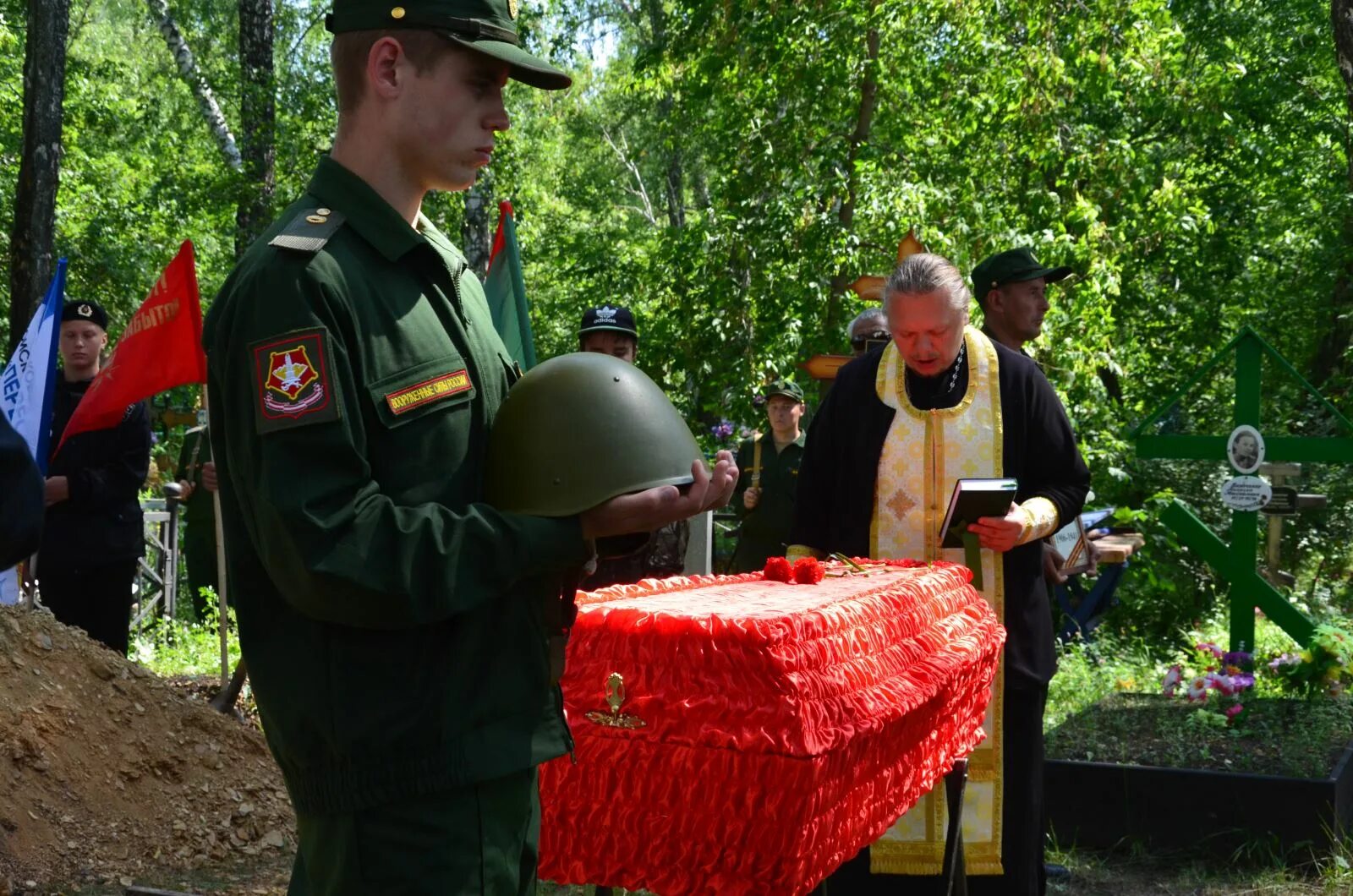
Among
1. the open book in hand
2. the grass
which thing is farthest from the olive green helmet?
the grass

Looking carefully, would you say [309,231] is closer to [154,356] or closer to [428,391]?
[428,391]

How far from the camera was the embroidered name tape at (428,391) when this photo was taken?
1.99m

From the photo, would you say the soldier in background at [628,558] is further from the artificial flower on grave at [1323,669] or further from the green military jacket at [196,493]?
the green military jacket at [196,493]

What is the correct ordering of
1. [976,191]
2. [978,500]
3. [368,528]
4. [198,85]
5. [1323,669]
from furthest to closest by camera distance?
1. [198,85]
2. [976,191]
3. [1323,669]
4. [978,500]
5. [368,528]

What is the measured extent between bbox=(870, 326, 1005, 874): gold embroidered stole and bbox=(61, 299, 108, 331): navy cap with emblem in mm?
4484

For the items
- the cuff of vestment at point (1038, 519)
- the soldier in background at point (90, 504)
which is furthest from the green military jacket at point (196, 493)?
the cuff of vestment at point (1038, 519)

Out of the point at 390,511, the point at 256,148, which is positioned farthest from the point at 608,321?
the point at 256,148

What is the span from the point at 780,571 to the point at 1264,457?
5759 mm

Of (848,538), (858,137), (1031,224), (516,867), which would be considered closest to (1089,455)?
(1031,224)

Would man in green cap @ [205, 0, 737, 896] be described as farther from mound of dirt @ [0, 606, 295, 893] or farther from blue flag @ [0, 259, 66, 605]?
blue flag @ [0, 259, 66, 605]

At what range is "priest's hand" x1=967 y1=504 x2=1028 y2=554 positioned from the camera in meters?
4.21

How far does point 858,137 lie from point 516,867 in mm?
11406

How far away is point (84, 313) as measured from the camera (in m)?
7.37

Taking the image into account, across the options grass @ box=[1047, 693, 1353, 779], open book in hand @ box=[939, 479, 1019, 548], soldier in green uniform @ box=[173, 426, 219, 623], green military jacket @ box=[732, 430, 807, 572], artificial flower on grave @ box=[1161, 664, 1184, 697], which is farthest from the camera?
soldier in green uniform @ box=[173, 426, 219, 623]
